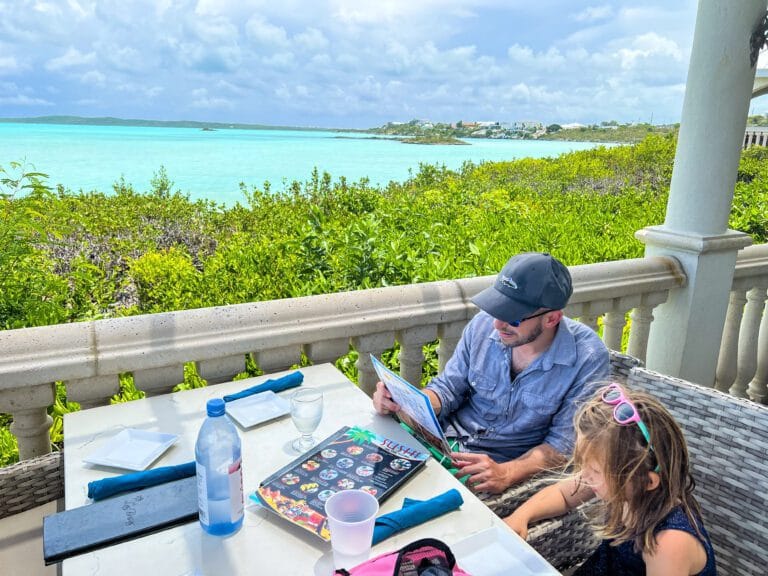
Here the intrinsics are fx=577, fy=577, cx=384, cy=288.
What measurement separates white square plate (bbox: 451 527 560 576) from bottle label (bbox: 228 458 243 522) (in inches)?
19.9

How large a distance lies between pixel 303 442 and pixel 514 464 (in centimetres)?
81

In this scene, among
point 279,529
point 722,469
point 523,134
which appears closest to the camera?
point 279,529

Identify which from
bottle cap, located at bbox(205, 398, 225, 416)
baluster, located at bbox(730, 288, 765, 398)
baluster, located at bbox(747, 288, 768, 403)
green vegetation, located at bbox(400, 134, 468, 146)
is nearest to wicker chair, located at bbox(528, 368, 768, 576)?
bottle cap, located at bbox(205, 398, 225, 416)

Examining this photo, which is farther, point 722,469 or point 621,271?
point 621,271

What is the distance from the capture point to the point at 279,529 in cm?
138

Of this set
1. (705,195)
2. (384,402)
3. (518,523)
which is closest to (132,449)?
(384,402)

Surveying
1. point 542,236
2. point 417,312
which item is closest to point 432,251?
point 542,236

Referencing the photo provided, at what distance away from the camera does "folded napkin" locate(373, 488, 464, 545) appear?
53.2 inches

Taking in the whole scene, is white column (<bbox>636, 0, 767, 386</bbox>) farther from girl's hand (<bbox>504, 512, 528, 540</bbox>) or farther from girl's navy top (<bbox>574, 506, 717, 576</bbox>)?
girl's hand (<bbox>504, 512, 528, 540</bbox>)

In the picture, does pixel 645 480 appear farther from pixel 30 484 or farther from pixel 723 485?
pixel 30 484

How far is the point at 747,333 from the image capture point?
3.92 m

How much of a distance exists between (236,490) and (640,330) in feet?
9.35

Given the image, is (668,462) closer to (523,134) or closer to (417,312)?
(417,312)

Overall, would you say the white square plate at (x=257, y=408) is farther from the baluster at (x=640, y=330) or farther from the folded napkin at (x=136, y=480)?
the baluster at (x=640, y=330)
